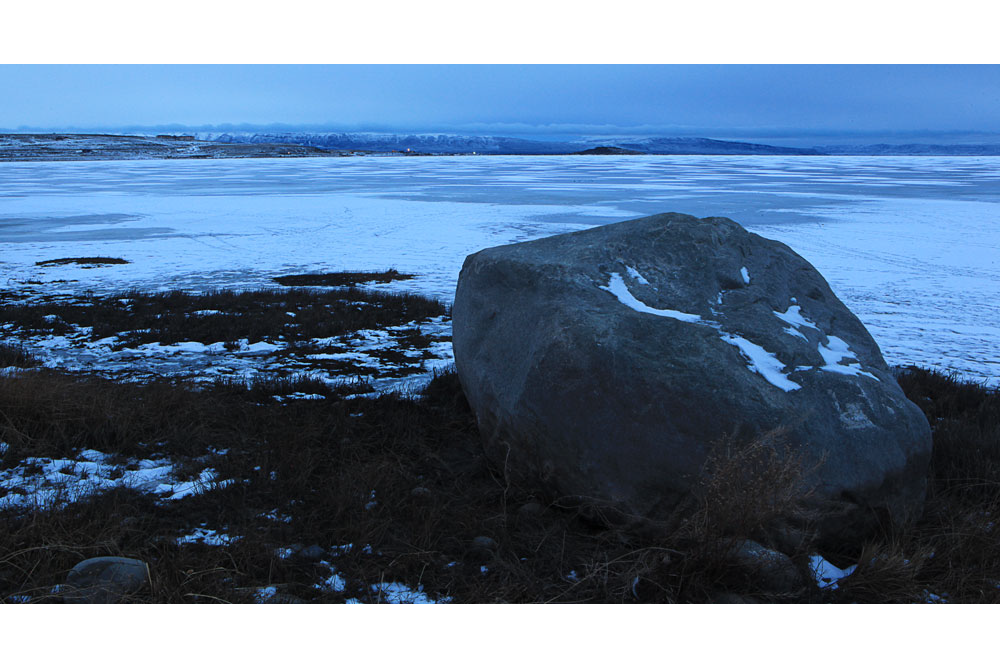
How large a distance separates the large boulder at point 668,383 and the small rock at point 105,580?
2034 millimetres

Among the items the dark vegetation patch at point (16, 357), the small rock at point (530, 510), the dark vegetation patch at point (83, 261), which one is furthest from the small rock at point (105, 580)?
the dark vegetation patch at point (83, 261)

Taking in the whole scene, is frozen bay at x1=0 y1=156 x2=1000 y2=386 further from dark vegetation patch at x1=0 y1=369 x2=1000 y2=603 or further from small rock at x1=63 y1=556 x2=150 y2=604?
small rock at x1=63 y1=556 x2=150 y2=604

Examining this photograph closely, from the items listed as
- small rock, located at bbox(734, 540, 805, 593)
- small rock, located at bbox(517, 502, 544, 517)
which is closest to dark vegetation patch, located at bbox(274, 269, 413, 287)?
small rock, located at bbox(517, 502, 544, 517)

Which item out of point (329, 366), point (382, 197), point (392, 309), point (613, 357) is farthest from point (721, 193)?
point (613, 357)

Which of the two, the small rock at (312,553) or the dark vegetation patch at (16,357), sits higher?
the dark vegetation patch at (16,357)

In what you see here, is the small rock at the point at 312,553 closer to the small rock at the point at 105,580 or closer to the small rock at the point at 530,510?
the small rock at the point at 105,580

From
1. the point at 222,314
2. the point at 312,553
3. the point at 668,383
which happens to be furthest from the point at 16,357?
the point at 668,383

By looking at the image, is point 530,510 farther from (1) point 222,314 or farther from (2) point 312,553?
(1) point 222,314

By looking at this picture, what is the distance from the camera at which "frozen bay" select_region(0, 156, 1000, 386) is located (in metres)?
9.77

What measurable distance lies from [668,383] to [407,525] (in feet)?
5.22

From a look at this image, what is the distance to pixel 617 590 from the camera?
315 cm

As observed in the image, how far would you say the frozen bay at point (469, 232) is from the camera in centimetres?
977

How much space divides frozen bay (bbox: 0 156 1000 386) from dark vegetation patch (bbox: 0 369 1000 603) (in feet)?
14.3

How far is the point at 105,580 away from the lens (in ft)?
9.82
